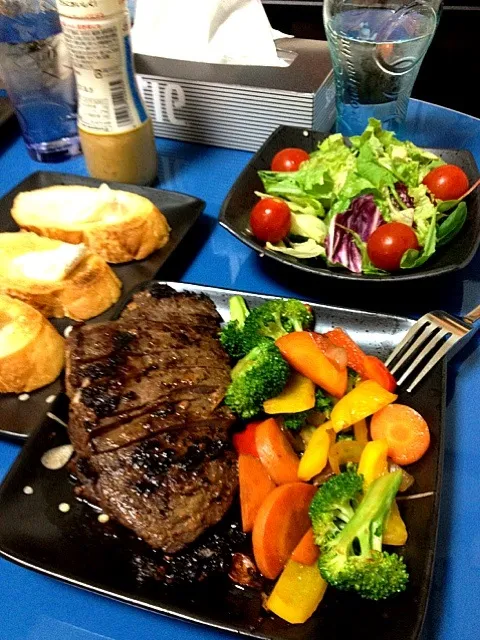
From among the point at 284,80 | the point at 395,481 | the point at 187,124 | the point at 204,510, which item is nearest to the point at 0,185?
the point at 187,124

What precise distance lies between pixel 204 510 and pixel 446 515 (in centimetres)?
55

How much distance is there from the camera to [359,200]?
1.99 m

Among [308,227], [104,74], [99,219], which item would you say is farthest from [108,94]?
[308,227]

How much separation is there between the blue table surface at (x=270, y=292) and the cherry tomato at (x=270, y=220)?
0.15 meters

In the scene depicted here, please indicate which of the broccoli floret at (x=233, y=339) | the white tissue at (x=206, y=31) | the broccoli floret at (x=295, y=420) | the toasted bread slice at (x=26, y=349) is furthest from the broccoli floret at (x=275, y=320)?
the white tissue at (x=206, y=31)

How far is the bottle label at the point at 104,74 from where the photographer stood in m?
1.93

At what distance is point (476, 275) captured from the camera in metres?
1.96

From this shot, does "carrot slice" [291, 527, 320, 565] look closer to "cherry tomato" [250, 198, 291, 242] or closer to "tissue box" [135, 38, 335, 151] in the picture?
"cherry tomato" [250, 198, 291, 242]

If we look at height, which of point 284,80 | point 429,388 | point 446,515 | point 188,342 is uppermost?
point 284,80

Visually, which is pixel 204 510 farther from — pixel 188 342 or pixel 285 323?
pixel 285 323

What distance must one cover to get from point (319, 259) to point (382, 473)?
0.84 meters

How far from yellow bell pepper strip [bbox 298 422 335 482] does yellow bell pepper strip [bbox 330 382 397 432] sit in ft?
0.14

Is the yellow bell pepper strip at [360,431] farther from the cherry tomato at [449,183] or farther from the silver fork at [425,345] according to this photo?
the cherry tomato at [449,183]

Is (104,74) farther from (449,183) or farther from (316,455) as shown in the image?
(316,455)
